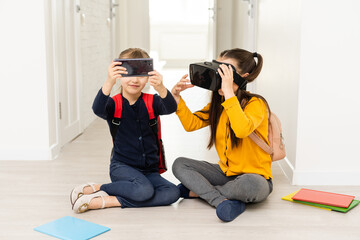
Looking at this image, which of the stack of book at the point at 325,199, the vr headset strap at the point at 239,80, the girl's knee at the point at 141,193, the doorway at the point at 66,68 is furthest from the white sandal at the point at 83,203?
the doorway at the point at 66,68

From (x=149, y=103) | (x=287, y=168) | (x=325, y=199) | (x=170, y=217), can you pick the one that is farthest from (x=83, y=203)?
(x=287, y=168)

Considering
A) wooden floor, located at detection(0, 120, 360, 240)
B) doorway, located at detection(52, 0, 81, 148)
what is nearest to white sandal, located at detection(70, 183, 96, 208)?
wooden floor, located at detection(0, 120, 360, 240)

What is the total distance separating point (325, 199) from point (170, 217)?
661mm

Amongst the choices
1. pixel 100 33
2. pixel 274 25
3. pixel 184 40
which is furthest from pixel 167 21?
pixel 274 25

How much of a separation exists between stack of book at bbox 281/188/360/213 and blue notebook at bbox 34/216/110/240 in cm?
83

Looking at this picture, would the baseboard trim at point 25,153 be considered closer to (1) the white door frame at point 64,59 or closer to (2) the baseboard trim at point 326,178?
(1) the white door frame at point 64,59

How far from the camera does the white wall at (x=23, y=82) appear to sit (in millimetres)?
2818

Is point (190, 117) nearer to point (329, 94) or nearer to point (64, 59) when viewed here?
point (329, 94)

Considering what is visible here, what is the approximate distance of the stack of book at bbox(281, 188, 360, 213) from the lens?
2049 millimetres

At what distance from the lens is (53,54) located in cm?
297

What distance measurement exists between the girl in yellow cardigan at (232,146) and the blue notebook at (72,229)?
0.45 meters

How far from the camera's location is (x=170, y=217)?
1.97 meters

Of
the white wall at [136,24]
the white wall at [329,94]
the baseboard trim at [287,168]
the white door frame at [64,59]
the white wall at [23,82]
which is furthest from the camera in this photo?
the white wall at [136,24]

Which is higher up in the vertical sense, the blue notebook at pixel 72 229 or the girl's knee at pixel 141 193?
the girl's knee at pixel 141 193
